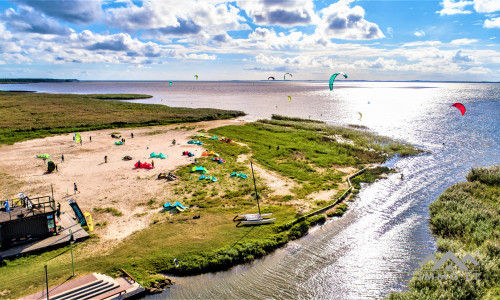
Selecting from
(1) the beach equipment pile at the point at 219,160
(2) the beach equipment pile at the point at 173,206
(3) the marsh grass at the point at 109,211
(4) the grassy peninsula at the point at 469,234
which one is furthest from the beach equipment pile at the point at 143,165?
(4) the grassy peninsula at the point at 469,234

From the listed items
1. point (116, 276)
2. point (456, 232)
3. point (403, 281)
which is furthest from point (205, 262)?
point (456, 232)

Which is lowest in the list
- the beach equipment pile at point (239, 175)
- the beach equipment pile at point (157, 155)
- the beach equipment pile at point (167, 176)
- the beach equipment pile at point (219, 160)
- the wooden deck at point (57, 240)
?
the wooden deck at point (57, 240)

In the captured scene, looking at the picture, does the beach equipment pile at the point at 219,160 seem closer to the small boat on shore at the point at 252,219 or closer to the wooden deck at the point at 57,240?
the small boat on shore at the point at 252,219

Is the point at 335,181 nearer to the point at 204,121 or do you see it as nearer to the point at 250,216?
the point at 250,216

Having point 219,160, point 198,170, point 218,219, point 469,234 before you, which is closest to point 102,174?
point 198,170

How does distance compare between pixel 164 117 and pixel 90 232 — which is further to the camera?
pixel 164 117

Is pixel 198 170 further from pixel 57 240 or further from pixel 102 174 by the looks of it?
pixel 57 240

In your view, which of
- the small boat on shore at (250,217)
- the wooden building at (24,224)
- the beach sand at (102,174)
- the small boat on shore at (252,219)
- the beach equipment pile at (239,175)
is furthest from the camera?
the beach equipment pile at (239,175)
